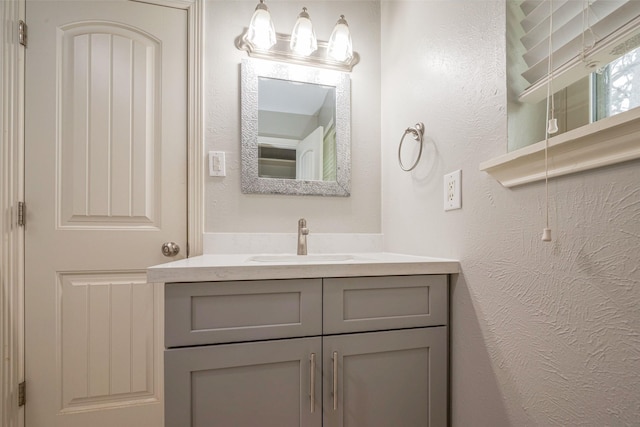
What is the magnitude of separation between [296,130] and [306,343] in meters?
0.95

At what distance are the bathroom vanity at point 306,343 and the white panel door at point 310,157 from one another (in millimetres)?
660

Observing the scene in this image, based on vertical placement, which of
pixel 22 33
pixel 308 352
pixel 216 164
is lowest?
pixel 308 352

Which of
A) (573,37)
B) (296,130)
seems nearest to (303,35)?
(296,130)

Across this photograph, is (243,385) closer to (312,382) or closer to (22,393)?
(312,382)

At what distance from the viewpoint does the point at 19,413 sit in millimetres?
1211

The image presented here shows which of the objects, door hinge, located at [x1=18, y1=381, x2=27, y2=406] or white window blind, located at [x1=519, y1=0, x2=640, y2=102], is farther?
door hinge, located at [x1=18, y1=381, x2=27, y2=406]

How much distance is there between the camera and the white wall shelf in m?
0.51

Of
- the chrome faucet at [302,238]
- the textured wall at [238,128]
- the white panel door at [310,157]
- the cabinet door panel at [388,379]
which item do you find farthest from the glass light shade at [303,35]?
the cabinet door panel at [388,379]

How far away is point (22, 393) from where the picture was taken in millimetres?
1219

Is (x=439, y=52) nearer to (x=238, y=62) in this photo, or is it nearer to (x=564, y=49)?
(x=564, y=49)

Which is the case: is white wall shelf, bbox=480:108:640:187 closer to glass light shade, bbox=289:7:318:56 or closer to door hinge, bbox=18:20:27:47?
glass light shade, bbox=289:7:318:56

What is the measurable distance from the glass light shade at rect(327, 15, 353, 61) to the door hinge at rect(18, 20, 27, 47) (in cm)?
124

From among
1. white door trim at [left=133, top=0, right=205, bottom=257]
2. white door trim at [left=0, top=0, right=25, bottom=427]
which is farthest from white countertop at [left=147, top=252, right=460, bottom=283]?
white door trim at [left=0, top=0, right=25, bottom=427]

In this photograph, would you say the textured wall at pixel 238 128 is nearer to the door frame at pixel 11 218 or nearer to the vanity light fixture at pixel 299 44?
the vanity light fixture at pixel 299 44
